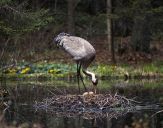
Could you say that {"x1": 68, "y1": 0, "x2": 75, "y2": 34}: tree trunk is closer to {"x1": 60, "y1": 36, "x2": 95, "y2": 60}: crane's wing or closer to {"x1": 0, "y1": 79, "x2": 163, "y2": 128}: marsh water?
{"x1": 0, "y1": 79, "x2": 163, "y2": 128}: marsh water

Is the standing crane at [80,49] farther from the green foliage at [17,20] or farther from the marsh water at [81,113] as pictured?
the green foliage at [17,20]

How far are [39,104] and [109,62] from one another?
1572 centimetres

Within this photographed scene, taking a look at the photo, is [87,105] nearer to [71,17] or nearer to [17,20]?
[17,20]

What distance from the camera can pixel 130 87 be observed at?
2502 cm

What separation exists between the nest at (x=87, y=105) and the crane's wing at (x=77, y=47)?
1595mm

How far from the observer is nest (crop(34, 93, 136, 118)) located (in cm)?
1802

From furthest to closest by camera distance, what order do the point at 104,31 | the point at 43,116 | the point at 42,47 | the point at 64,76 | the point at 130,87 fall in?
the point at 104,31
the point at 42,47
the point at 64,76
the point at 130,87
the point at 43,116

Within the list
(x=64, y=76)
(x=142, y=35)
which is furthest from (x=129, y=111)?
(x=142, y=35)

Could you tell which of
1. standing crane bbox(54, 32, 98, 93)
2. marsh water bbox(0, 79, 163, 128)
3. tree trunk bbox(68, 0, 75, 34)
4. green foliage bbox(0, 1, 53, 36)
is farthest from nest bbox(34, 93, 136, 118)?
tree trunk bbox(68, 0, 75, 34)

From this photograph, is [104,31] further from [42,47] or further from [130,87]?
[130,87]

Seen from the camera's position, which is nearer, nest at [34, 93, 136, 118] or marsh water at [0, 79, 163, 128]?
marsh water at [0, 79, 163, 128]

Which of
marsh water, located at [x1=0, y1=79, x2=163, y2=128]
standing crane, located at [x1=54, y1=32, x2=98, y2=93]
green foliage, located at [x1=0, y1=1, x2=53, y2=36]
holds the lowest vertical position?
marsh water, located at [x1=0, y1=79, x2=163, y2=128]

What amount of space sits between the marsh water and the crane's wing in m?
1.37

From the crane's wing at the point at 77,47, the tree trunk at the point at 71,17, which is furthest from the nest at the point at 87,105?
the tree trunk at the point at 71,17
